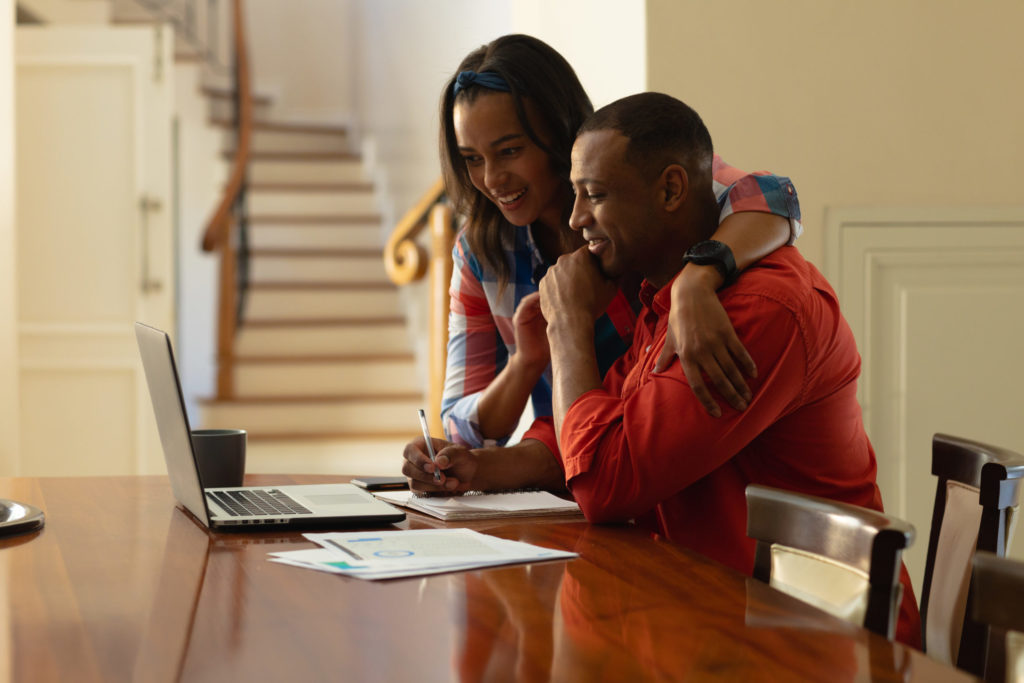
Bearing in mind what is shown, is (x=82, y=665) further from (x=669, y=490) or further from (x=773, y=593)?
(x=669, y=490)

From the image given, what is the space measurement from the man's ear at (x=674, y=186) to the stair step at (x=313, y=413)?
169 inches

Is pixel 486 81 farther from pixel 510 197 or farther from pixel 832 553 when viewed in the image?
pixel 832 553

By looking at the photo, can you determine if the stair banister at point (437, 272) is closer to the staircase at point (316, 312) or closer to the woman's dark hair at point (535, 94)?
the woman's dark hair at point (535, 94)

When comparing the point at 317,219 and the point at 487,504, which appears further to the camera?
the point at 317,219

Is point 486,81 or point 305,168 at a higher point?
point 305,168

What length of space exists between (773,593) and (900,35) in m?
1.89

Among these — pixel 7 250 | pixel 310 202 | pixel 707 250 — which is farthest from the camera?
pixel 310 202

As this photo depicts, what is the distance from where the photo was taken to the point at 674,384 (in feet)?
4.15

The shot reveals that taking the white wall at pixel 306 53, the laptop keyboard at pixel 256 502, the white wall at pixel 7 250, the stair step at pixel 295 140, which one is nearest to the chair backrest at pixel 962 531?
the laptop keyboard at pixel 256 502

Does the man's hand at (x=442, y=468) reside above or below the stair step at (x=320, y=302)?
below

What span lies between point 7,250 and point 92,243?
1.33 ft

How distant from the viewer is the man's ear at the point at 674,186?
138 centimetres

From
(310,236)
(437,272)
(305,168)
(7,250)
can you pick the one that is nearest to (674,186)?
(437,272)

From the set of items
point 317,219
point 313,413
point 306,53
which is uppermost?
point 306,53
